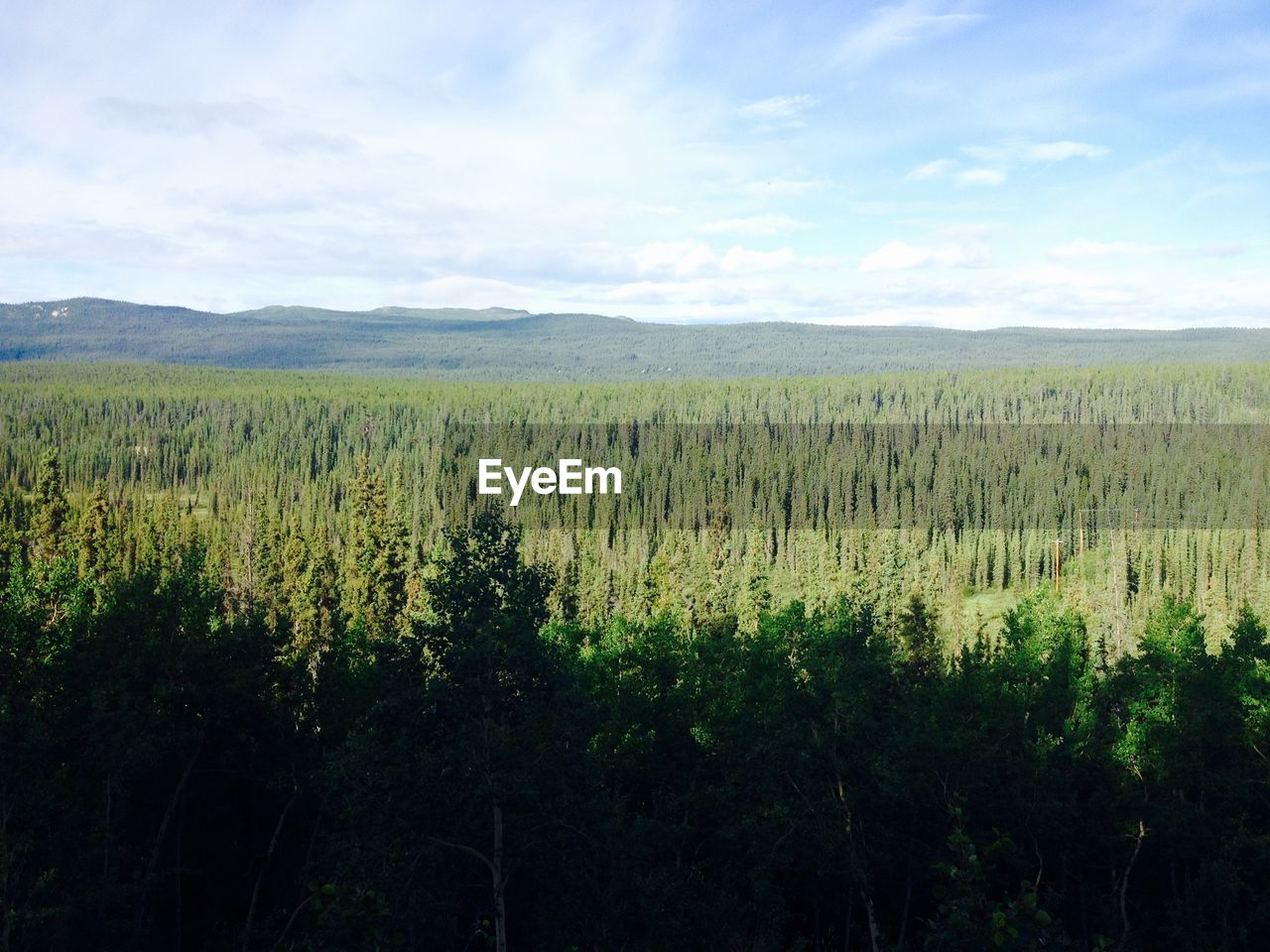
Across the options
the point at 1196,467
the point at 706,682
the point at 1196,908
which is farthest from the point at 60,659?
the point at 1196,467

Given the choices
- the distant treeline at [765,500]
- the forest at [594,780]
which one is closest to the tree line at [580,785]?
the forest at [594,780]

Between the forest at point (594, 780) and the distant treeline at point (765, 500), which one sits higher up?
the forest at point (594, 780)

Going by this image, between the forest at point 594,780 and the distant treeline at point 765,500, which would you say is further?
the distant treeline at point 765,500

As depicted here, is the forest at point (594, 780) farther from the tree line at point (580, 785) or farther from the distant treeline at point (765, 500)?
the distant treeline at point (765, 500)

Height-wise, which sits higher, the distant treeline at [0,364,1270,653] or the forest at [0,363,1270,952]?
the forest at [0,363,1270,952]

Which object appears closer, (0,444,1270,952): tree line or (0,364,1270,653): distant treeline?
(0,444,1270,952): tree line

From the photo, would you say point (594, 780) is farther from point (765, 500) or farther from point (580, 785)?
point (765, 500)

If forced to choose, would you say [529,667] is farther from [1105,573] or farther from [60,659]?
[1105,573]

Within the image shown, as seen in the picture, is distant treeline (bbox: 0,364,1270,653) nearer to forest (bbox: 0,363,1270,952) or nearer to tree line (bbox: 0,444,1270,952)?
forest (bbox: 0,363,1270,952)

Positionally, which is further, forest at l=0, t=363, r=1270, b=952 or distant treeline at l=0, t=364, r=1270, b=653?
distant treeline at l=0, t=364, r=1270, b=653

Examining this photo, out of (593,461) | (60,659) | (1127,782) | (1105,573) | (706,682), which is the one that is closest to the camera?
(60,659)

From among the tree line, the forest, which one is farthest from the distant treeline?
the tree line
